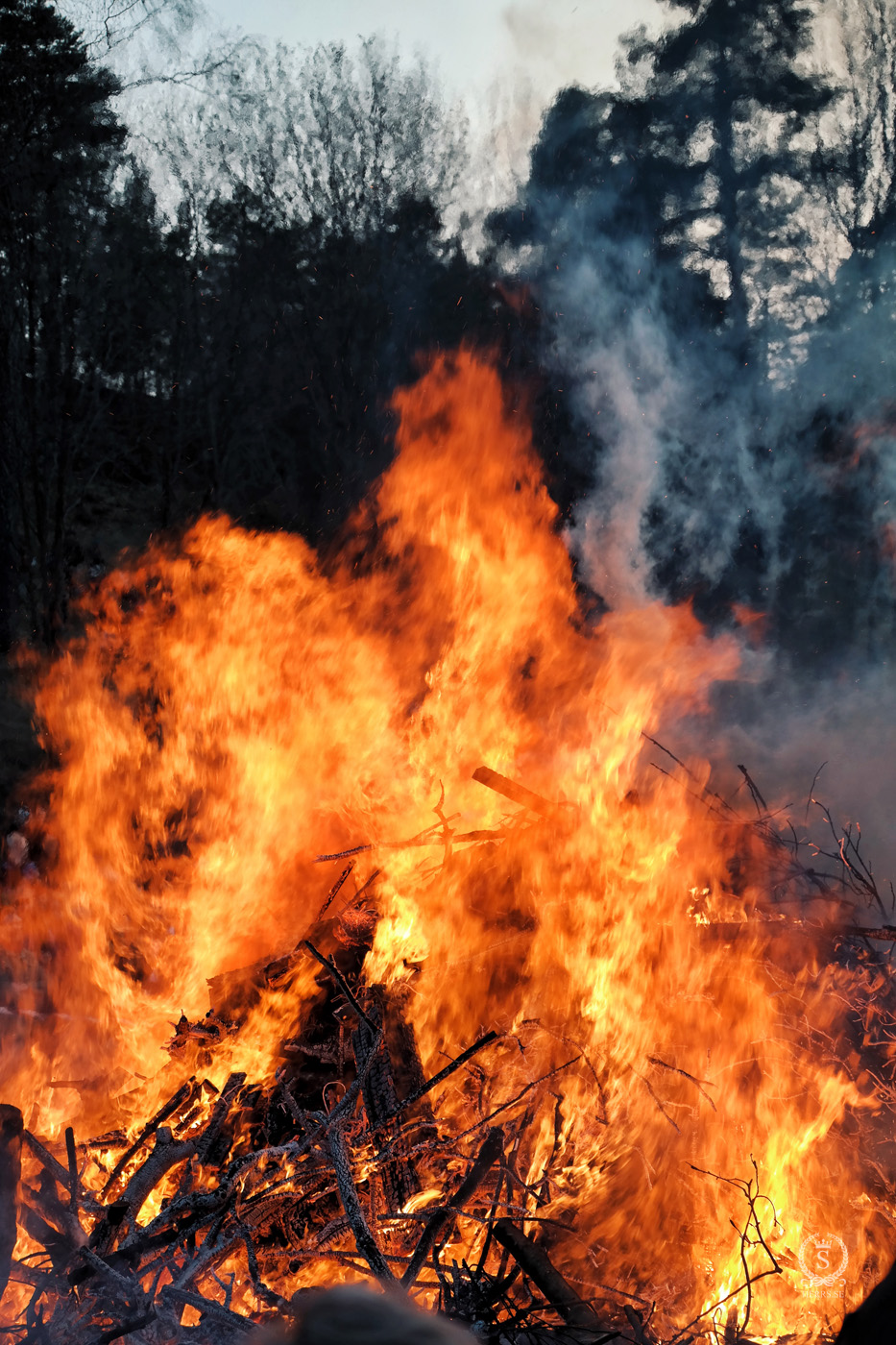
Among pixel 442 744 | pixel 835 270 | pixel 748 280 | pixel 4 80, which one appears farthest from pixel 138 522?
pixel 835 270

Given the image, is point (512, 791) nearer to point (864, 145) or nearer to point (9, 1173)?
point (9, 1173)

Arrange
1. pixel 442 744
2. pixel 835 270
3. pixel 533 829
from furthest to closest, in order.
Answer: pixel 835 270 → pixel 442 744 → pixel 533 829

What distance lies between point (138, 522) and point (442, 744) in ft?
21.3

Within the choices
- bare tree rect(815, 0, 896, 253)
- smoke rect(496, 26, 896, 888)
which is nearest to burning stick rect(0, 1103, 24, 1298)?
smoke rect(496, 26, 896, 888)

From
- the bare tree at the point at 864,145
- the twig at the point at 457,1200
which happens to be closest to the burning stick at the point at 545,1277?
the twig at the point at 457,1200

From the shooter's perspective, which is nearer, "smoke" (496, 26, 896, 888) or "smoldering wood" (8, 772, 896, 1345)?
"smoldering wood" (8, 772, 896, 1345)

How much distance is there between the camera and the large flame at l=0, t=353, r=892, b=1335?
10.7 ft

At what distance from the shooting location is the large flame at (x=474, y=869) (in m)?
3.25

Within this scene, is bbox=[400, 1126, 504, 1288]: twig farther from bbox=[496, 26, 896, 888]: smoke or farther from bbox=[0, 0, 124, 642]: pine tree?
bbox=[0, 0, 124, 642]: pine tree

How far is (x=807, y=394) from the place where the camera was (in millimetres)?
6492

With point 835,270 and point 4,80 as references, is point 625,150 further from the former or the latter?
point 4,80
